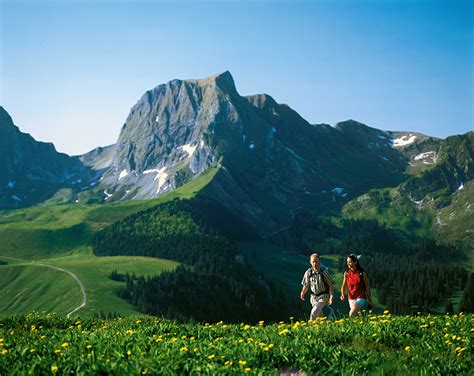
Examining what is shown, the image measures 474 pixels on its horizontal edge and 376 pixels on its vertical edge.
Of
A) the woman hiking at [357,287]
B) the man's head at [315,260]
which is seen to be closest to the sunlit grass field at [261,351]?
the woman hiking at [357,287]

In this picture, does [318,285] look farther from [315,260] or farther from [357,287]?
[357,287]

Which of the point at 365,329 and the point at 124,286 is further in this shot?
the point at 124,286

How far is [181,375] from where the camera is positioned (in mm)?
9828

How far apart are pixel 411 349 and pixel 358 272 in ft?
30.8

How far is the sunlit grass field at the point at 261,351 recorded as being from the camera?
34.3ft

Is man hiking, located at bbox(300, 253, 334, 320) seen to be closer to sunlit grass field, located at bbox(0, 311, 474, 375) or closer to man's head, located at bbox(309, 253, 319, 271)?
man's head, located at bbox(309, 253, 319, 271)

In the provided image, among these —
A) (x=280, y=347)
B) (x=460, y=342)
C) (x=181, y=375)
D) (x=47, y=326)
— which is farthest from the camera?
(x=47, y=326)

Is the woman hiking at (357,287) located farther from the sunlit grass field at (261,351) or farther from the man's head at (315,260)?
the sunlit grass field at (261,351)

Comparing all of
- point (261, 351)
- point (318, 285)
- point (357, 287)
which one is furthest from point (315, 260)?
point (261, 351)

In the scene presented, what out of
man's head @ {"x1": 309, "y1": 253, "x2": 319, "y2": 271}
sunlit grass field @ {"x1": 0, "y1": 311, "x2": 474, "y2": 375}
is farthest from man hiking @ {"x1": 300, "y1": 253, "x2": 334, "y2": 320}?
sunlit grass field @ {"x1": 0, "y1": 311, "x2": 474, "y2": 375}

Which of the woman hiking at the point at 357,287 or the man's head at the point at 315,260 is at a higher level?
the man's head at the point at 315,260

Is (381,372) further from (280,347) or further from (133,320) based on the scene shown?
(133,320)

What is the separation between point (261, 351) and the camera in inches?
460

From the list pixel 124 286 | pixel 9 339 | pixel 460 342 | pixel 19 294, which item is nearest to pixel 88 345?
pixel 9 339
